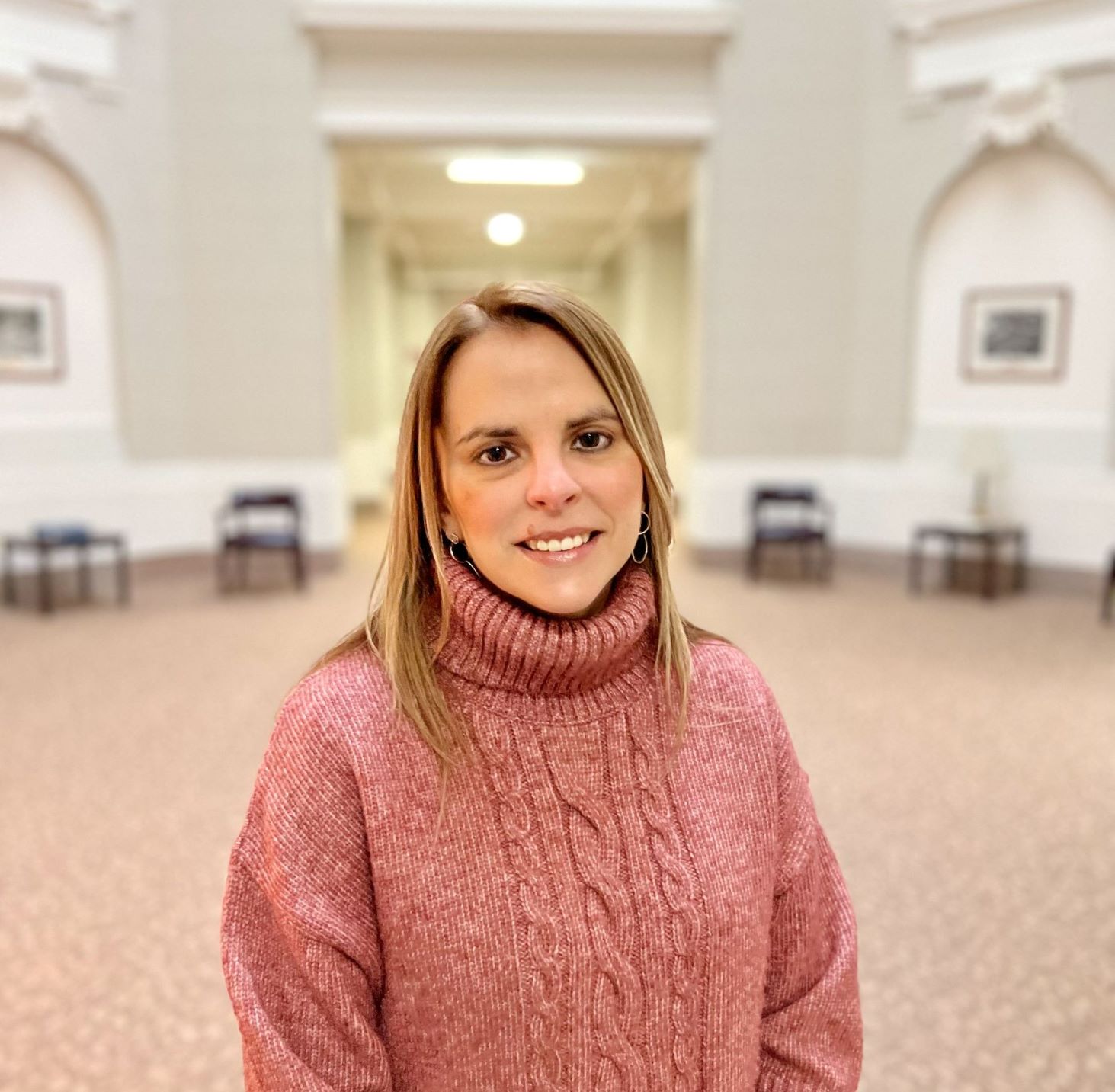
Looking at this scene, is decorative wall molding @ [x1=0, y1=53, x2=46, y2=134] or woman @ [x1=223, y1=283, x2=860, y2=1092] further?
decorative wall molding @ [x1=0, y1=53, x2=46, y2=134]

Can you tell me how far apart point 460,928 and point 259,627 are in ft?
21.6

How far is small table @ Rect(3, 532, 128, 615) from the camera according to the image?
7719 millimetres

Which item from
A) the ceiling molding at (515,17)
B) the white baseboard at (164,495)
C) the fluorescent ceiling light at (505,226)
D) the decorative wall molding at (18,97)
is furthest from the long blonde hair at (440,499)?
the fluorescent ceiling light at (505,226)

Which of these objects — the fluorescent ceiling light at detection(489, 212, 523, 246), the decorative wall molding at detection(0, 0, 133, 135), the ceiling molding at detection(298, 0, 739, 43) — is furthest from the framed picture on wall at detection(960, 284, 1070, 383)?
the decorative wall molding at detection(0, 0, 133, 135)

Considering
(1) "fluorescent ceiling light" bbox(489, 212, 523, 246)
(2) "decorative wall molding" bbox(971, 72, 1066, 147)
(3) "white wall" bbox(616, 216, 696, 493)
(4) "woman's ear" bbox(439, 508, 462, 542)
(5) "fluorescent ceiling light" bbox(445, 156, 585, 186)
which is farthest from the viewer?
(3) "white wall" bbox(616, 216, 696, 493)

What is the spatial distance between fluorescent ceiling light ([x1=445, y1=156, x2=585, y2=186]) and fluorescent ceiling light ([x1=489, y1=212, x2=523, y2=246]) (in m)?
1.43

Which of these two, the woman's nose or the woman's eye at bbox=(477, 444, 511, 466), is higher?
the woman's eye at bbox=(477, 444, 511, 466)

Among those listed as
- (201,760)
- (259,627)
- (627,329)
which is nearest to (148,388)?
(259,627)

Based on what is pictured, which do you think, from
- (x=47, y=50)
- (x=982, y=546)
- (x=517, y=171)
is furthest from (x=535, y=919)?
(x=517, y=171)

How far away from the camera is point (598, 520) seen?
1.23 m

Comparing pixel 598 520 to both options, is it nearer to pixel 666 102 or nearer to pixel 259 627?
pixel 259 627

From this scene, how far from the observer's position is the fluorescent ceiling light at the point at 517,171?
35.7 ft

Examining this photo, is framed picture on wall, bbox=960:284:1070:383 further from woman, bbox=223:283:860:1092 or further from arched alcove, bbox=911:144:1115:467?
woman, bbox=223:283:860:1092

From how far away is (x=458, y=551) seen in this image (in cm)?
128
